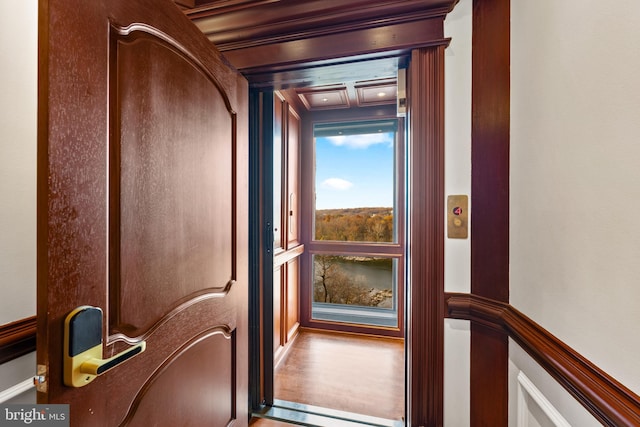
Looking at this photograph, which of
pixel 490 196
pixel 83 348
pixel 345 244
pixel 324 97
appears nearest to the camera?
pixel 83 348

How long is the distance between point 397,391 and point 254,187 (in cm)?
173

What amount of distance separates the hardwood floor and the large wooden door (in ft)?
2.56

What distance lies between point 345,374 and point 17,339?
1899 mm

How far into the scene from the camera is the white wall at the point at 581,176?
49cm

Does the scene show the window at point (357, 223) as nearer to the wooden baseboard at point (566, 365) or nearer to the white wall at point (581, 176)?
the wooden baseboard at point (566, 365)

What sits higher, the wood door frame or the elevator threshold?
the wood door frame

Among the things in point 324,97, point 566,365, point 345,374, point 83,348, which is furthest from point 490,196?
point 324,97

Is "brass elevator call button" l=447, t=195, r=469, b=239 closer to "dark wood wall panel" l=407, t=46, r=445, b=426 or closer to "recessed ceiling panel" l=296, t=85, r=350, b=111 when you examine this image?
"dark wood wall panel" l=407, t=46, r=445, b=426

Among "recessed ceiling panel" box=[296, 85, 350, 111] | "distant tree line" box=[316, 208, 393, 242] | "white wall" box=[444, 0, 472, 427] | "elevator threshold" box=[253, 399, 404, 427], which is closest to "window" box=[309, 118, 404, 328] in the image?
"distant tree line" box=[316, 208, 393, 242]

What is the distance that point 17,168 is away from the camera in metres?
Result: 0.77

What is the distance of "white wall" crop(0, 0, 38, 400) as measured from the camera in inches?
29.1

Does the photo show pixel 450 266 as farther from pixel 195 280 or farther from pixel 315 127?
pixel 315 127

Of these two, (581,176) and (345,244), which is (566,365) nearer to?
(581,176)

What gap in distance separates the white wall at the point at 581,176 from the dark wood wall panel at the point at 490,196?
0.24 feet
